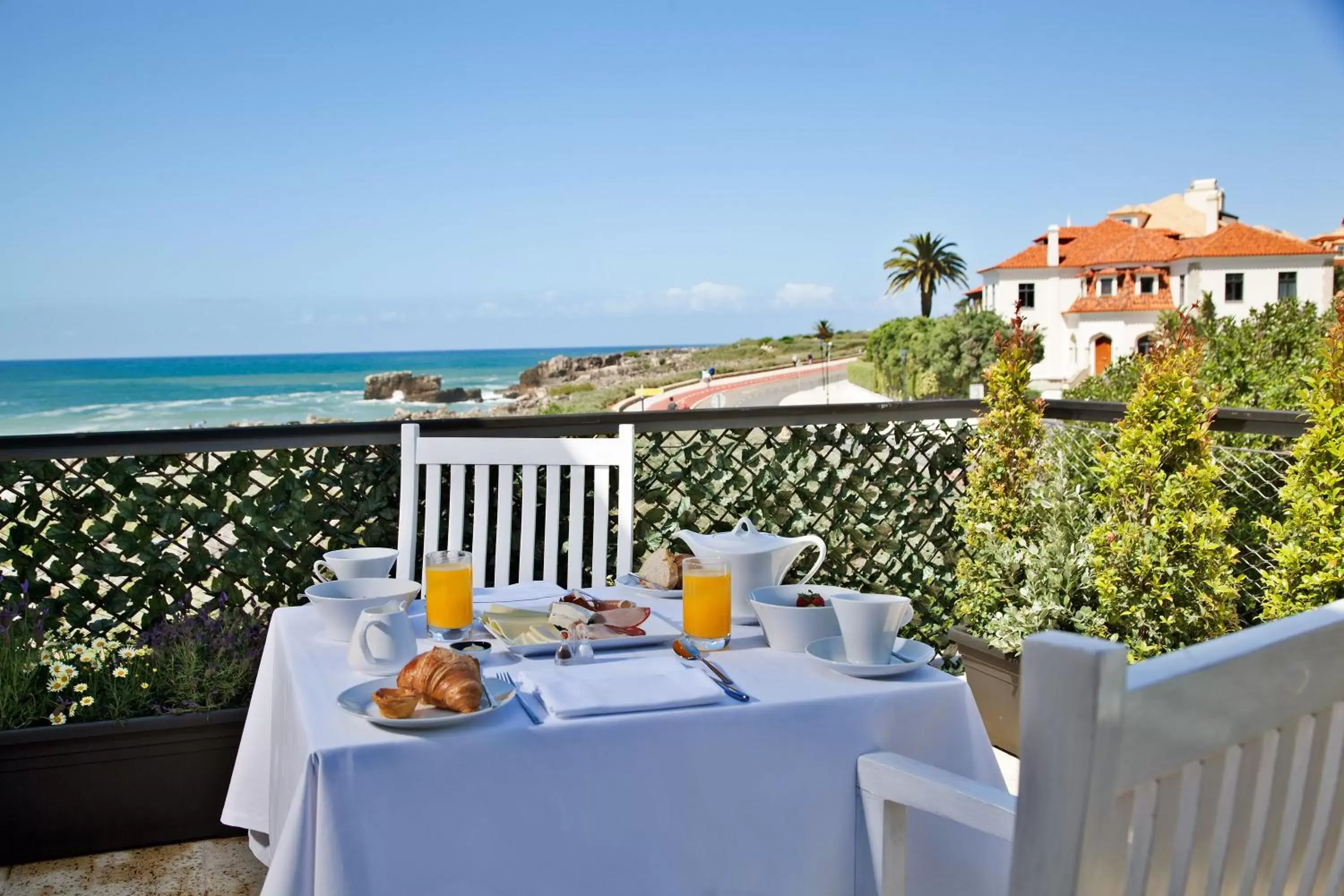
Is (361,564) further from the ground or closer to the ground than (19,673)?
further from the ground

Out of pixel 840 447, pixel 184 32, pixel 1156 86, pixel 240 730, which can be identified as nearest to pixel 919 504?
pixel 840 447

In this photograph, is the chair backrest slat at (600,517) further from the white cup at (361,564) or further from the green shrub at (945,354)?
the green shrub at (945,354)

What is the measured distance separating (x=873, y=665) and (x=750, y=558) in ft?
1.14

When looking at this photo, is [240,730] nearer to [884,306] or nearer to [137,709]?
[137,709]

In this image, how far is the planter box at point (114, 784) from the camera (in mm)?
2443

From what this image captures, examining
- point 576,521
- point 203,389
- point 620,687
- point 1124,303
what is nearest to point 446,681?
point 620,687

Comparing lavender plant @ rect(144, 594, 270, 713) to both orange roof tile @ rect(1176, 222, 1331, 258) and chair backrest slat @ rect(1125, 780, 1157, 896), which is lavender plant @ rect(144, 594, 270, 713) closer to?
chair backrest slat @ rect(1125, 780, 1157, 896)

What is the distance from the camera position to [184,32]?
4028 cm

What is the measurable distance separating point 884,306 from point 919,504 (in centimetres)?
5232

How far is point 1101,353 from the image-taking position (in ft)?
163

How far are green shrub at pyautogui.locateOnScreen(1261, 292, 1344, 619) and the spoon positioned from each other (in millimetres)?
1850

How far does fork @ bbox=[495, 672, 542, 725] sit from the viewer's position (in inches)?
49.3

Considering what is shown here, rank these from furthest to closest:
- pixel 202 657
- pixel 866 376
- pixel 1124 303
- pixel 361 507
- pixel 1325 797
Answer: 1. pixel 866 376
2. pixel 1124 303
3. pixel 361 507
4. pixel 202 657
5. pixel 1325 797

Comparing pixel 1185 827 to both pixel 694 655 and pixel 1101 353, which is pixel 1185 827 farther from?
pixel 1101 353
